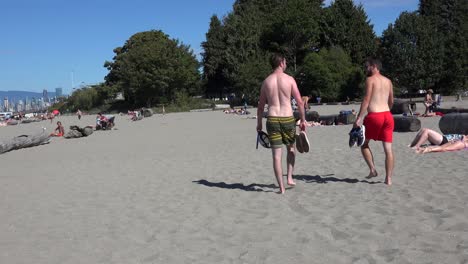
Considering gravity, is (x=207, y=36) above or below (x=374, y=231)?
above

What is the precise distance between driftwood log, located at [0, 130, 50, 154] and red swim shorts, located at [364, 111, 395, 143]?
14195 millimetres

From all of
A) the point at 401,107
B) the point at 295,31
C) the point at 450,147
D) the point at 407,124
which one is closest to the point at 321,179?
the point at 450,147

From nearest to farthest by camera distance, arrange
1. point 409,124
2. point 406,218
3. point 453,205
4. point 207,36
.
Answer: point 406,218 → point 453,205 → point 409,124 → point 207,36

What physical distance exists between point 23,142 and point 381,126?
604 inches

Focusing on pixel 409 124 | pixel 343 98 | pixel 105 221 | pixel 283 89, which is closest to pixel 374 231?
pixel 283 89

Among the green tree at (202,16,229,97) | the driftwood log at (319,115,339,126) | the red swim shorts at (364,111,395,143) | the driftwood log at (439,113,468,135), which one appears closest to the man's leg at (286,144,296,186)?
the red swim shorts at (364,111,395,143)

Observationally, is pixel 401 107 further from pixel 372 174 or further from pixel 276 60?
pixel 276 60

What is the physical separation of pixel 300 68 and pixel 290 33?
20.2 ft

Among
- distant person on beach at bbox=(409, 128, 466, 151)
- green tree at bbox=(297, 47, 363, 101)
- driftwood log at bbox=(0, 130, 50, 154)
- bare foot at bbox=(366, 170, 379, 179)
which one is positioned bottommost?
driftwood log at bbox=(0, 130, 50, 154)

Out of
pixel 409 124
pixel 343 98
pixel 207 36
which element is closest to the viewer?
pixel 409 124

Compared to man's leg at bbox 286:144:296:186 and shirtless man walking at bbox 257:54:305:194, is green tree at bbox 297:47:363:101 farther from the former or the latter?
shirtless man walking at bbox 257:54:305:194

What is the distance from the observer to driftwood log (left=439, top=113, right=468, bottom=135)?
1160 centimetres

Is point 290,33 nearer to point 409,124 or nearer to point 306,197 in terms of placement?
point 409,124

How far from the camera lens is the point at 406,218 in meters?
5.04
